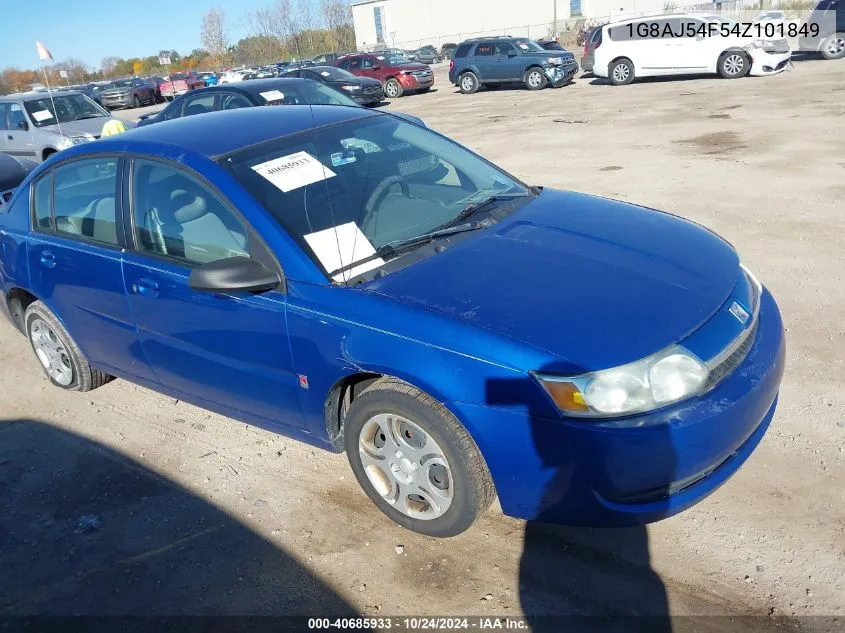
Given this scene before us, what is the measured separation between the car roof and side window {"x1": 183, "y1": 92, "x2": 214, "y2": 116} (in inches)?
292

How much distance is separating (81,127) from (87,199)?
31.7 ft

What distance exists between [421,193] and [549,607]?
2.08 m

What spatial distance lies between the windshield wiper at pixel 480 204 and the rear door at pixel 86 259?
173 cm

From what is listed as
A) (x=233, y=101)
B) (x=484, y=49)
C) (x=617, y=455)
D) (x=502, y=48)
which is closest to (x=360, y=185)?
(x=617, y=455)

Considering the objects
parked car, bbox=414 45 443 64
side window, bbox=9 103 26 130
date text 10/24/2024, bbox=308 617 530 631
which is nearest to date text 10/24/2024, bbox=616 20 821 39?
side window, bbox=9 103 26 130

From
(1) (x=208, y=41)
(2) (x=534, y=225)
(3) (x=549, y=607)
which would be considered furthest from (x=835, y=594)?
(1) (x=208, y=41)

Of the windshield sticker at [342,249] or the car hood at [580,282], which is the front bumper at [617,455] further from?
the windshield sticker at [342,249]

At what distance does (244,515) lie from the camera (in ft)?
10.9

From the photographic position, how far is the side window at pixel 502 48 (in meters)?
22.2

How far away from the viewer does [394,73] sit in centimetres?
2498

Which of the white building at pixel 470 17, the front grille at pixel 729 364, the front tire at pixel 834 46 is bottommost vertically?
the front grille at pixel 729 364

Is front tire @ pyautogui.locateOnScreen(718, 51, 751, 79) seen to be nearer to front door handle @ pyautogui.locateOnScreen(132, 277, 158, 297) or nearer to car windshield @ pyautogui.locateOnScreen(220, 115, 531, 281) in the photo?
car windshield @ pyautogui.locateOnScreen(220, 115, 531, 281)

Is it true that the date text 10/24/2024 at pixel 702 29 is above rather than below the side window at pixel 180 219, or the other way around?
above

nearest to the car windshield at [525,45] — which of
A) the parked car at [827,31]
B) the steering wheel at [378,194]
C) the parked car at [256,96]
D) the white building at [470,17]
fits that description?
the parked car at [827,31]
